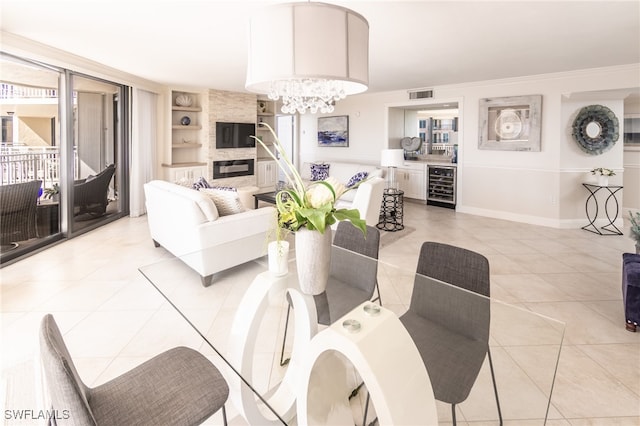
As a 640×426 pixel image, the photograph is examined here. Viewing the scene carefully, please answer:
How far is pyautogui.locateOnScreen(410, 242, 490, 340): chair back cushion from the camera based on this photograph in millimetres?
1611

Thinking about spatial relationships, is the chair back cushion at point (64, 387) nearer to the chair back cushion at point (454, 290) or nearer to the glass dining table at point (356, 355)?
the glass dining table at point (356, 355)

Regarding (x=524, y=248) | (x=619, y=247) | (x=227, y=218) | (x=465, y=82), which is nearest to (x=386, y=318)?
(x=227, y=218)

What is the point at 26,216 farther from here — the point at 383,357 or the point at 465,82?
the point at 465,82

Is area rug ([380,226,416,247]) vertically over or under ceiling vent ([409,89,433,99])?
under

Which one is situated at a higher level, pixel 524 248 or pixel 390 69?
pixel 390 69

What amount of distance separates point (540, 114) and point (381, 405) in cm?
615

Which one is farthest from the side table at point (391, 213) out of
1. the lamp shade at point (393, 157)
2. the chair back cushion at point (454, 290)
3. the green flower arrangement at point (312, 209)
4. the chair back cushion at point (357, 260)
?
the green flower arrangement at point (312, 209)

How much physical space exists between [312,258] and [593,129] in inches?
234

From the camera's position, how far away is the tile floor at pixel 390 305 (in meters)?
1.97

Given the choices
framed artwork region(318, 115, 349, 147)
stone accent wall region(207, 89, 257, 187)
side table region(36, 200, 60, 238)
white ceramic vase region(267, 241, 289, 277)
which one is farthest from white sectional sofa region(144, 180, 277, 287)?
framed artwork region(318, 115, 349, 147)

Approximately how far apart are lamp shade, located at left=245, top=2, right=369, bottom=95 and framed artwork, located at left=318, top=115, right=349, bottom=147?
712 centimetres

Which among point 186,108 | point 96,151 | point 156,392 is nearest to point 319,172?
point 186,108

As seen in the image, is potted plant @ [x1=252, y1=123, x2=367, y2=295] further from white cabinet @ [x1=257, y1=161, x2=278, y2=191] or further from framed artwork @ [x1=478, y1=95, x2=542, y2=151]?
white cabinet @ [x1=257, y1=161, x2=278, y2=191]

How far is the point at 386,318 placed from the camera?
46.0 inches
